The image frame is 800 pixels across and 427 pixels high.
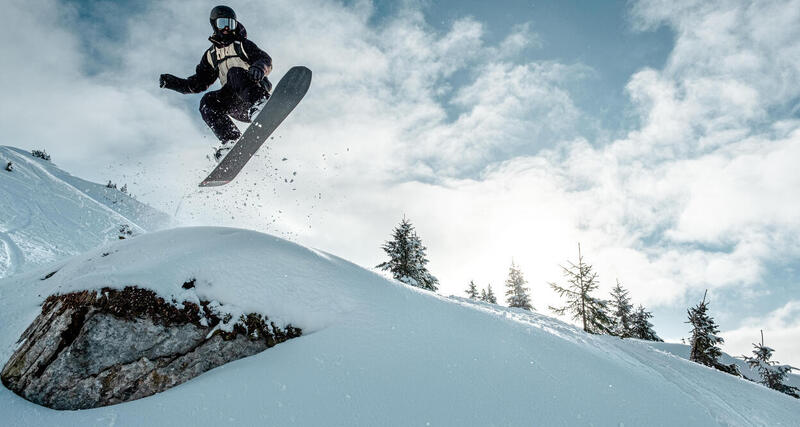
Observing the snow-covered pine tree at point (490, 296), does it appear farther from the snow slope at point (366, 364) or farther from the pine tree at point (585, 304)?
the snow slope at point (366, 364)

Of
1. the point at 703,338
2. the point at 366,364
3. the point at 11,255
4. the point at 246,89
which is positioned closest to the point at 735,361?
the point at 703,338

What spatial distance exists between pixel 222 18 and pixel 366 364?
6.19 metres

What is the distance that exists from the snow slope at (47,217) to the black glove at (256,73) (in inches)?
528

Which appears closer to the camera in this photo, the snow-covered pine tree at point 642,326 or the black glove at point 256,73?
the black glove at point 256,73

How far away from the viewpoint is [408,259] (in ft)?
60.0

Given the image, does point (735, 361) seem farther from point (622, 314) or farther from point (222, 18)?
point (222, 18)

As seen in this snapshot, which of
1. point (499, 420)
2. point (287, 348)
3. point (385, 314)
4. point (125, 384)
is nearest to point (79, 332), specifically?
point (125, 384)

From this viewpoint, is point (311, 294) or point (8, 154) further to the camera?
point (8, 154)

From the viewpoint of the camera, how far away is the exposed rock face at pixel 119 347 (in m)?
3.10

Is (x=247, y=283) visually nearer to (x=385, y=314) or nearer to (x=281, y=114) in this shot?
(x=385, y=314)

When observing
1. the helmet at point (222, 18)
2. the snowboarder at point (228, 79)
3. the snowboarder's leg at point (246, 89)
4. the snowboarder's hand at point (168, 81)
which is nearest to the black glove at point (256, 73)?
the snowboarder at point (228, 79)

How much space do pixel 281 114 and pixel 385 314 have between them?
15.2ft

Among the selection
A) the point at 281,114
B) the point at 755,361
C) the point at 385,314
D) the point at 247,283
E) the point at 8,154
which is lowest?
the point at 755,361

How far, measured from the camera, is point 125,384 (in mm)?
3148
